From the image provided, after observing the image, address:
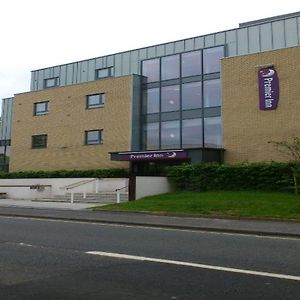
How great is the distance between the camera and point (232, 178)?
91.5ft

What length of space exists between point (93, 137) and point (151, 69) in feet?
23.3

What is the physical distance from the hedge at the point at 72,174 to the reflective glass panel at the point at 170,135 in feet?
11.8

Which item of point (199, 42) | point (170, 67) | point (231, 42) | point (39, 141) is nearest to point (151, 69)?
point (170, 67)

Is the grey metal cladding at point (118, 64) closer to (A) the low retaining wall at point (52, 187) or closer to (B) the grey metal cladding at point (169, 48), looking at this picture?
(B) the grey metal cladding at point (169, 48)

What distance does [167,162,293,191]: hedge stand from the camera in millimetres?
26672

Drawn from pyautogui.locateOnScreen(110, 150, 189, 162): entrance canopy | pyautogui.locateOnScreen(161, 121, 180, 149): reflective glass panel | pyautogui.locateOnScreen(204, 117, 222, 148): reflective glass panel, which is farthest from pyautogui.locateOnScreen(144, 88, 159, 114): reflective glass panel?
pyautogui.locateOnScreen(204, 117, 222, 148): reflective glass panel

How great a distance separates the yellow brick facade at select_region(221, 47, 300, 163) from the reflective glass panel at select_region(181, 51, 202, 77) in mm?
2611

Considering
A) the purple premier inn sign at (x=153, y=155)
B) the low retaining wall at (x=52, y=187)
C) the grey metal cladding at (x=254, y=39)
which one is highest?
the grey metal cladding at (x=254, y=39)

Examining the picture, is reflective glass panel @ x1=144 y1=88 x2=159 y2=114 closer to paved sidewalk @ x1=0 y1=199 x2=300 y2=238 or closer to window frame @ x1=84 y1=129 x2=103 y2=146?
window frame @ x1=84 y1=129 x2=103 y2=146

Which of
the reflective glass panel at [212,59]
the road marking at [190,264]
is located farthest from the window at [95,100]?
the road marking at [190,264]

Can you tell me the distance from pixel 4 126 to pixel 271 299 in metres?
51.3

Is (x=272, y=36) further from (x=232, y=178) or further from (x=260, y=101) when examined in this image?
(x=232, y=178)

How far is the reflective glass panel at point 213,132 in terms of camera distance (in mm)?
34188

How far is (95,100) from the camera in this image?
1603 inches
